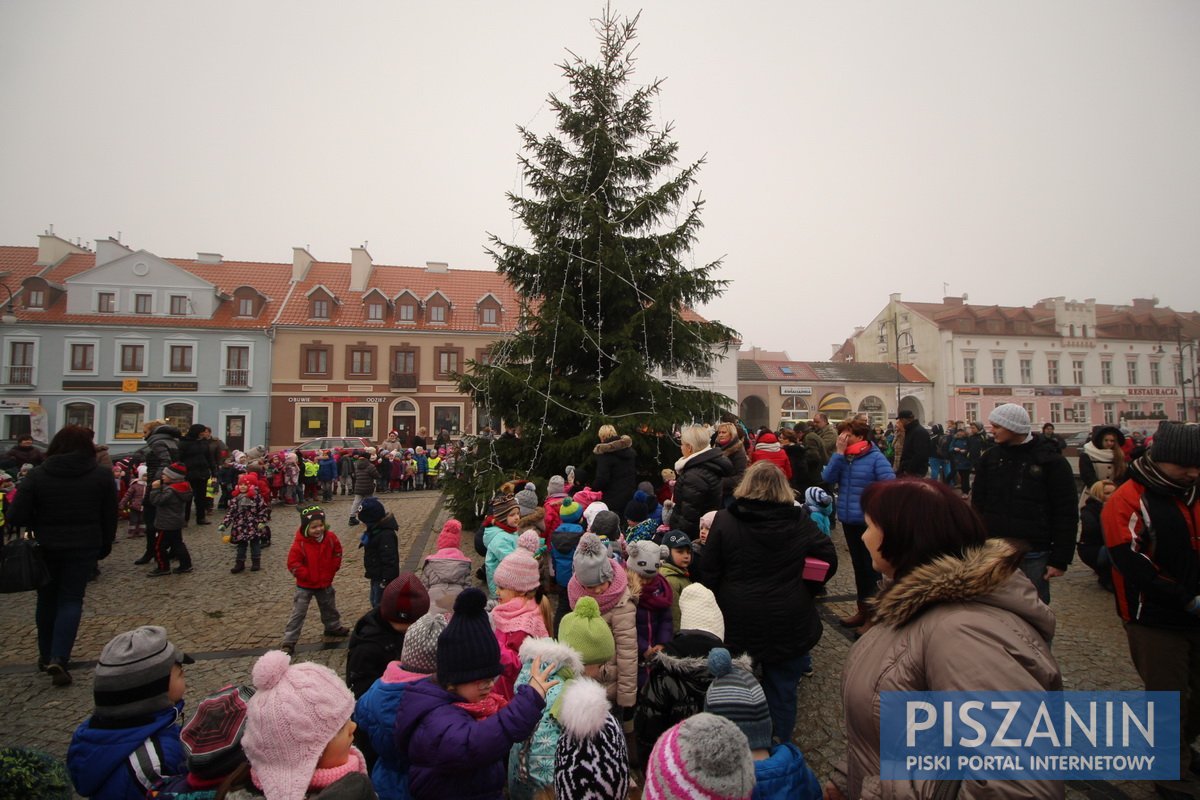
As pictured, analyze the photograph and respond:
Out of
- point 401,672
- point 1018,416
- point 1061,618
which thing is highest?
point 1018,416

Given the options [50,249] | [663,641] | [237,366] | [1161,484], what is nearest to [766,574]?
[663,641]

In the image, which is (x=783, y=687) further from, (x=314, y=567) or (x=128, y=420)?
(x=128, y=420)

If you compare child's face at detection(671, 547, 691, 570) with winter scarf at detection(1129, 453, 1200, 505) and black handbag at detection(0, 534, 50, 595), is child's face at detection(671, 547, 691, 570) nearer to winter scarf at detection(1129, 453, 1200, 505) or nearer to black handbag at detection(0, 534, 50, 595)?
winter scarf at detection(1129, 453, 1200, 505)

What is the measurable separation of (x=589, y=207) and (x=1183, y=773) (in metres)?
8.71

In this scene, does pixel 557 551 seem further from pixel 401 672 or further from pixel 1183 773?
pixel 1183 773

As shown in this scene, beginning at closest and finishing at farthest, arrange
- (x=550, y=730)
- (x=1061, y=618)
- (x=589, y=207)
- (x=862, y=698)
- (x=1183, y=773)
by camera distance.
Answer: (x=862, y=698) → (x=550, y=730) → (x=1183, y=773) → (x=1061, y=618) → (x=589, y=207)

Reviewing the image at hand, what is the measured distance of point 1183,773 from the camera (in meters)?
3.04

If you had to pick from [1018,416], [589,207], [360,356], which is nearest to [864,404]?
[360,356]

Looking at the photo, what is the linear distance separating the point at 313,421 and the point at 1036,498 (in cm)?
3513

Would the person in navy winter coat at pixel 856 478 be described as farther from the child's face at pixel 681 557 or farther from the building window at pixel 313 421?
the building window at pixel 313 421

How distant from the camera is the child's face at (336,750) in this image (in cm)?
193

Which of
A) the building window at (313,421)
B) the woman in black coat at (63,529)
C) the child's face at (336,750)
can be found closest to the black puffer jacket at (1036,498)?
the child's face at (336,750)

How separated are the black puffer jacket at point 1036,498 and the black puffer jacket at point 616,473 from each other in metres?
3.36

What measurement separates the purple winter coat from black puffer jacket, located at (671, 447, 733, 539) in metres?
2.82
